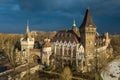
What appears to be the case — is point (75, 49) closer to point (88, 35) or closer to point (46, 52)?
point (88, 35)

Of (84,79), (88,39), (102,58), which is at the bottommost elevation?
(84,79)

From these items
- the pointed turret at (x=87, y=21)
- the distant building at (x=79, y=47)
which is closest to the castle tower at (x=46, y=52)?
the distant building at (x=79, y=47)

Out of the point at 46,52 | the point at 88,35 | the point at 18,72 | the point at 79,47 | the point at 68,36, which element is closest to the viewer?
the point at 18,72

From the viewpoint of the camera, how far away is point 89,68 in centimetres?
5997

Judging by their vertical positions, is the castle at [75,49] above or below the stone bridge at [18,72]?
above

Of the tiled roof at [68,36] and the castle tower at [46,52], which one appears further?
the castle tower at [46,52]

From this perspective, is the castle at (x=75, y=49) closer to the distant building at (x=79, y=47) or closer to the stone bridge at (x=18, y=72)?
the distant building at (x=79, y=47)

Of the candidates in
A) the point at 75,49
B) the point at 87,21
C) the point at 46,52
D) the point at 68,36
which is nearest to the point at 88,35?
the point at 87,21

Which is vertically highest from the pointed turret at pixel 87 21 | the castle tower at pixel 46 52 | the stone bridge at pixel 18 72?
the pointed turret at pixel 87 21

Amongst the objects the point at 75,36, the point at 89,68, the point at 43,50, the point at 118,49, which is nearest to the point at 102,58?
the point at 89,68

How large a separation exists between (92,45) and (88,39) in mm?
1814

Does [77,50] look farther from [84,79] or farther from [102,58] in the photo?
[84,79]

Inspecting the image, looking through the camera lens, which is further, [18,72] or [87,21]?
[87,21]

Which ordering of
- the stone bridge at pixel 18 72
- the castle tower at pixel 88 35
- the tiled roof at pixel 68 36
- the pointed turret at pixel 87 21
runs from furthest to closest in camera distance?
the tiled roof at pixel 68 36, the pointed turret at pixel 87 21, the castle tower at pixel 88 35, the stone bridge at pixel 18 72
